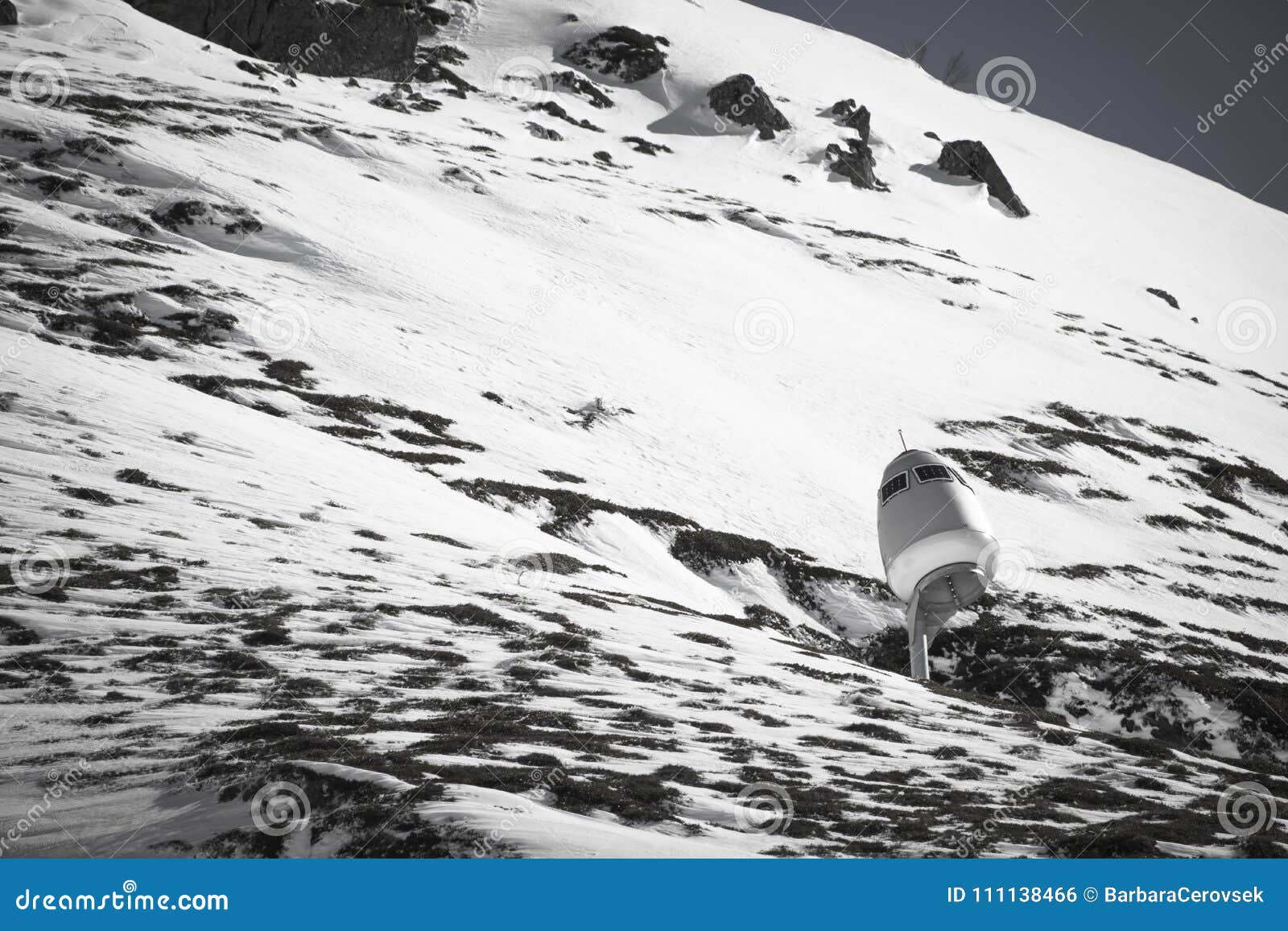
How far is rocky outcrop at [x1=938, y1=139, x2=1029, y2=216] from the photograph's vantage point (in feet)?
456

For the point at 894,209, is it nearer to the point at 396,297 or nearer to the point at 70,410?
the point at 396,297

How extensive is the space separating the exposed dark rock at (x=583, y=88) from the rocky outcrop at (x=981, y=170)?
55.4 m

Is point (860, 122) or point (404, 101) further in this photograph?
point (860, 122)

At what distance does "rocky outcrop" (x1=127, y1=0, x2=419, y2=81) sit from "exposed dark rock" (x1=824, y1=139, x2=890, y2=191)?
202ft

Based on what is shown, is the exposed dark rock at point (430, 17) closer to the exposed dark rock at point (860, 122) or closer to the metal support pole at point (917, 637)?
the exposed dark rock at point (860, 122)

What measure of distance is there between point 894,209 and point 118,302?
105m

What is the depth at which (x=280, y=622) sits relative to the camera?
1720cm

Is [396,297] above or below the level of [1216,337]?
below

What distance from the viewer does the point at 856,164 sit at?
130 meters

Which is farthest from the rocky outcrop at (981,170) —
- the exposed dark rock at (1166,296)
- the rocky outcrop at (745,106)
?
the rocky outcrop at (745,106)

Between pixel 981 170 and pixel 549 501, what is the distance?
12865 centimetres

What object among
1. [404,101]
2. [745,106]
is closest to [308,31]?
[404,101]

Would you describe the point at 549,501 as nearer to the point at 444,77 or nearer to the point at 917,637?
the point at 917,637

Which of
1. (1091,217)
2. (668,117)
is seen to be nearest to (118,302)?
(668,117)
